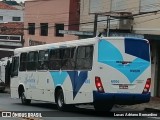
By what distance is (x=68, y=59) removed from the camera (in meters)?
20.7

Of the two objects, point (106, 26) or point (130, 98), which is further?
point (106, 26)

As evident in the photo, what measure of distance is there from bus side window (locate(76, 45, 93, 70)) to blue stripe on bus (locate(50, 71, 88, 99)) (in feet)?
0.80

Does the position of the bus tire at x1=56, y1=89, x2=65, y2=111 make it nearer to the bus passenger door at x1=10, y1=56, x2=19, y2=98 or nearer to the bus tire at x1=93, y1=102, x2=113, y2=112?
the bus tire at x1=93, y1=102, x2=113, y2=112

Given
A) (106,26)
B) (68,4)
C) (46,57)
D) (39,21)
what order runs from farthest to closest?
(39,21), (68,4), (106,26), (46,57)

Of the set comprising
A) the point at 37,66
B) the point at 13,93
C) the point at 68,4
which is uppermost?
the point at 68,4

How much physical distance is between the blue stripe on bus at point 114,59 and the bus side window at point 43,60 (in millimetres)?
4693

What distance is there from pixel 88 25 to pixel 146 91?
19813 mm

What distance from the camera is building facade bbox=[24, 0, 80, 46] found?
145ft

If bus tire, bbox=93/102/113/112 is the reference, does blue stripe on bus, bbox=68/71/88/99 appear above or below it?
above

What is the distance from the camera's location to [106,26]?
35.6 meters

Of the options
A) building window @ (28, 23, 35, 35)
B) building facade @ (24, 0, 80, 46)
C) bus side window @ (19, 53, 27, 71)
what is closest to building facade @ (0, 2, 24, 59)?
building window @ (28, 23, 35, 35)

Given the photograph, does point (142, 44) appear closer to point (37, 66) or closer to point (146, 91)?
point (146, 91)

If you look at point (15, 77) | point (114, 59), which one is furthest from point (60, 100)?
point (15, 77)

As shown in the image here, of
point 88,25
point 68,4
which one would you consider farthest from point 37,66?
point 68,4
